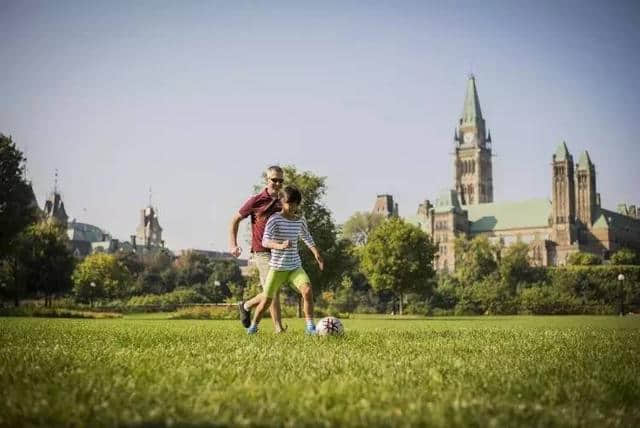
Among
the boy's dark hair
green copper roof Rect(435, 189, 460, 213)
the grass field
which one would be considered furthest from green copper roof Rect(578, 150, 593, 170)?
the grass field

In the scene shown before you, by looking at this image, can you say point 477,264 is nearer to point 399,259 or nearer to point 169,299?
point 399,259

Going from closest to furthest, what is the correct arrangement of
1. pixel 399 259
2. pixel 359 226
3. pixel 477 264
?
pixel 399 259
pixel 477 264
pixel 359 226

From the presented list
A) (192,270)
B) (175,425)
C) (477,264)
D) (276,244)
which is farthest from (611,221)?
(175,425)

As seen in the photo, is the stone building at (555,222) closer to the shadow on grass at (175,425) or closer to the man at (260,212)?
the man at (260,212)

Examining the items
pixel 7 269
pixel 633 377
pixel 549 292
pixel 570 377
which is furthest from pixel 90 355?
pixel 549 292

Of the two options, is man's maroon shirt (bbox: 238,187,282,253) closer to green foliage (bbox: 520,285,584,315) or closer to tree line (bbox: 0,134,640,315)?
tree line (bbox: 0,134,640,315)

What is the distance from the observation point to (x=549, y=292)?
6919cm

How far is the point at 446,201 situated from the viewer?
170 m

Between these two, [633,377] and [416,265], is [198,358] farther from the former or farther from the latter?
[416,265]

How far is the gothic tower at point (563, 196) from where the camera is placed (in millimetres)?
152500

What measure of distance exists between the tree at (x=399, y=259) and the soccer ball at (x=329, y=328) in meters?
46.5

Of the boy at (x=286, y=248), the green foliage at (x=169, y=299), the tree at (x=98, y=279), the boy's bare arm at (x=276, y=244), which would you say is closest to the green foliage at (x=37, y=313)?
the green foliage at (x=169, y=299)

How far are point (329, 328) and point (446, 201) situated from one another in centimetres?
16276

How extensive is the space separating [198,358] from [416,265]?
169ft
